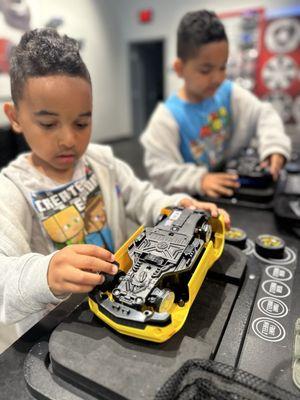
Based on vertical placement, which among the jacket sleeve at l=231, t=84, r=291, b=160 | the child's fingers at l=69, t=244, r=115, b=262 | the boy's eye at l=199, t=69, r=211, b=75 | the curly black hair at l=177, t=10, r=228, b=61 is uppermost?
the curly black hair at l=177, t=10, r=228, b=61

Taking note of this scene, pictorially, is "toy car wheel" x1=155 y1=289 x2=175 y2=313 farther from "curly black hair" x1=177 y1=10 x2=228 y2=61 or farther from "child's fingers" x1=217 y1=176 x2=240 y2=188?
"curly black hair" x1=177 y1=10 x2=228 y2=61

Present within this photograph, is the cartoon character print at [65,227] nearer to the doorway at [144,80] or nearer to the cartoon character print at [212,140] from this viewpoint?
the cartoon character print at [212,140]

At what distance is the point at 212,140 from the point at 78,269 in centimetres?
81

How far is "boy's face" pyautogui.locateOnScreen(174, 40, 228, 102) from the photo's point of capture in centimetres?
87

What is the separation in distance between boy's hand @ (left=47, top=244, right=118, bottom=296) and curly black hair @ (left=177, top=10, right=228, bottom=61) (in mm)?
726

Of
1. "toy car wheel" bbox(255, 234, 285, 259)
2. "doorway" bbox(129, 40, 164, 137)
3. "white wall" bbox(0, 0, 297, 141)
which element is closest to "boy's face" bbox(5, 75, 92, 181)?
"toy car wheel" bbox(255, 234, 285, 259)

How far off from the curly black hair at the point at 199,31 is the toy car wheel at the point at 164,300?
2.47 feet

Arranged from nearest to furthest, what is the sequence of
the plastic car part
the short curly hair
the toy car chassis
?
the toy car chassis < the short curly hair < the plastic car part

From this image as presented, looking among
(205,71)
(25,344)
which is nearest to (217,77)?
(205,71)

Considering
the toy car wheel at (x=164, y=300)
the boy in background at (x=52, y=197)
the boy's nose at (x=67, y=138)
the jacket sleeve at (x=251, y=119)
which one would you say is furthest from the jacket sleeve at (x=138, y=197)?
the jacket sleeve at (x=251, y=119)

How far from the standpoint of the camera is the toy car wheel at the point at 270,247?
1.77 feet

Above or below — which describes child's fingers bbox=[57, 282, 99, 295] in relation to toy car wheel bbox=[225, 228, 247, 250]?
above

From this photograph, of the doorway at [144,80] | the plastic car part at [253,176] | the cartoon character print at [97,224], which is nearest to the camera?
the cartoon character print at [97,224]

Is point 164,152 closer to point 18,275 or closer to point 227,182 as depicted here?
point 227,182
